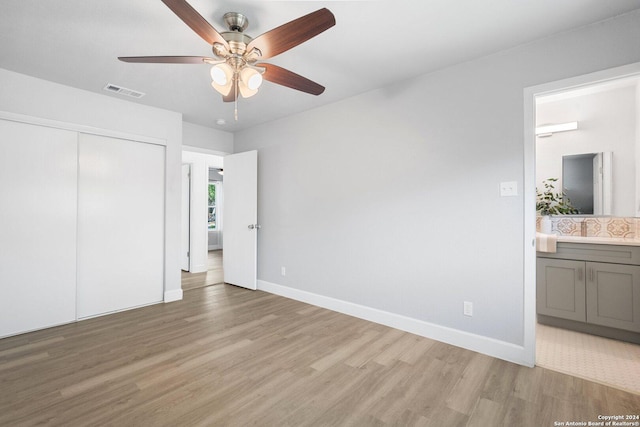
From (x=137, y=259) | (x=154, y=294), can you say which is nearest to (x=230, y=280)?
(x=154, y=294)

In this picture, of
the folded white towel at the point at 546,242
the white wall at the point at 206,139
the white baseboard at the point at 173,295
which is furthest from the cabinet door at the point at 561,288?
the white wall at the point at 206,139

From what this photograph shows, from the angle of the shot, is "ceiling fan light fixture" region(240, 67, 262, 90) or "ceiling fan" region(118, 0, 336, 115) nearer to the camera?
"ceiling fan" region(118, 0, 336, 115)

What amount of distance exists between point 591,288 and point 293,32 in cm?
339

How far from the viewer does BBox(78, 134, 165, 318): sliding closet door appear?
3166 mm

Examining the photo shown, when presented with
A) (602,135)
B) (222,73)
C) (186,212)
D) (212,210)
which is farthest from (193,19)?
(212,210)

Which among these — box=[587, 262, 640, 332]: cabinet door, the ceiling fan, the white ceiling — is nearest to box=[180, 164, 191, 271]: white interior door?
the white ceiling

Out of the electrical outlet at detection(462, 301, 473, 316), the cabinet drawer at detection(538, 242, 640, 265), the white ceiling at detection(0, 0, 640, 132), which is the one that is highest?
the white ceiling at detection(0, 0, 640, 132)

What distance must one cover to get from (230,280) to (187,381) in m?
2.64

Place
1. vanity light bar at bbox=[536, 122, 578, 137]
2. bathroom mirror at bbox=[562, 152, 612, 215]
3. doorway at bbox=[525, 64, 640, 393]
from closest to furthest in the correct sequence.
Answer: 1. doorway at bbox=[525, 64, 640, 393]
2. bathroom mirror at bbox=[562, 152, 612, 215]
3. vanity light bar at bbox=[536, 122, 578, 137]

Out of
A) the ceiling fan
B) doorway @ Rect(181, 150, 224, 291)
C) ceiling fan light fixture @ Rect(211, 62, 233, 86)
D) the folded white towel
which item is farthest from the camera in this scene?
doorway @ Rect(181, 150, 224, 291)

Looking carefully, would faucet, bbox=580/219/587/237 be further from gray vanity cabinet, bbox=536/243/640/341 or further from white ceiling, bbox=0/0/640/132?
white ceiling, bbox=0/0/640/132

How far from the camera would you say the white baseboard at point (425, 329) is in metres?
2.28

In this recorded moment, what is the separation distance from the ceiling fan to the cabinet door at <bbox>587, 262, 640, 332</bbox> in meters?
3.05

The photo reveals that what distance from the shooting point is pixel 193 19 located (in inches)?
57.6
